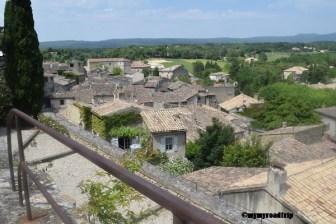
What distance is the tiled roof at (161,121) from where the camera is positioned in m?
22.7

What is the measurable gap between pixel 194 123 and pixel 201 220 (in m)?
28.3

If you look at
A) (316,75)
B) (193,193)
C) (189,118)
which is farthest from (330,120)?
(316,75)

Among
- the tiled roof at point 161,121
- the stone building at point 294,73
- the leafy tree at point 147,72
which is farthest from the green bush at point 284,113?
the stone building at point 294,73

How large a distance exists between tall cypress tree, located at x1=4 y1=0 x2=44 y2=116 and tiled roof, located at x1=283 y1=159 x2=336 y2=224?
10009 mm

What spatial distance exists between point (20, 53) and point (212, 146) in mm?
11958

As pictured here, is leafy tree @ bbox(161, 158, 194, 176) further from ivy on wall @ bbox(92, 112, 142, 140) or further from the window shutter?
ivy on wall @ bbox(92, 112, 142, 140)

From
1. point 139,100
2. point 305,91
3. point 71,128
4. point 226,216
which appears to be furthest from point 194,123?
point 305,91

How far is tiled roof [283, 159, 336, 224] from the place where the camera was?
9.06 m

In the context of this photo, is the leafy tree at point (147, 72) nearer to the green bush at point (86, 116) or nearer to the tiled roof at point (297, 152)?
the green bush at point (86, 116)

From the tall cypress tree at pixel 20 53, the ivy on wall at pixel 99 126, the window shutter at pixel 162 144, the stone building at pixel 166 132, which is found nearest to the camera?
the tall cypress tree at pixel 20 53

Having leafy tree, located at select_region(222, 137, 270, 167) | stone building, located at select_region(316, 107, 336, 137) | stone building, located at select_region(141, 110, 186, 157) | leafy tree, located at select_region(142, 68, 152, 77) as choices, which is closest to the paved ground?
stone building, located at select_region(141, 110, 186, 157)

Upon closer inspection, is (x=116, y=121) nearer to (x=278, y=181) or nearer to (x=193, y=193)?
(x=278, y=181)

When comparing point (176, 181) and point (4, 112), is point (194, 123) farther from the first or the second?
point (176, 181)

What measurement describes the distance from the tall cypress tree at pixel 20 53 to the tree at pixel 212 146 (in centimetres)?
1027
